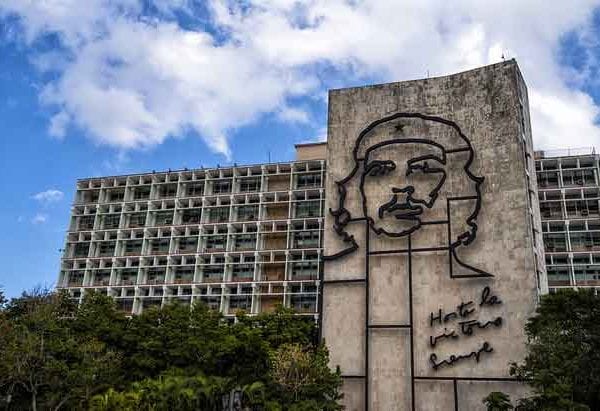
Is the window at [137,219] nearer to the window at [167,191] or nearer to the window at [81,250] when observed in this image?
the window at [167,191]

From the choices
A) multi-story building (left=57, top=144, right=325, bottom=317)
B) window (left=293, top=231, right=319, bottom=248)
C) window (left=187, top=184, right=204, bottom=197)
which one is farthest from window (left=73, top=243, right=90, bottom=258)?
window (left=293, top=231, right=319, bottom=248)

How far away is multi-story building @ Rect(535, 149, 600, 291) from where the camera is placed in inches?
2016

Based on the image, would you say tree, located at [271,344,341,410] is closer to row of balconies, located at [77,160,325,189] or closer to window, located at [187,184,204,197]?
row of balconies, located at [77,160,325,189]

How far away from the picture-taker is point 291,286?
55.3 metres

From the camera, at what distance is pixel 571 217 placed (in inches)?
2088

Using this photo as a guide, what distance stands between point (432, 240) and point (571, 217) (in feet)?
101

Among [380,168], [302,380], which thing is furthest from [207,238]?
[302,380]

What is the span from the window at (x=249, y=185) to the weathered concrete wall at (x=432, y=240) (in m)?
29.9

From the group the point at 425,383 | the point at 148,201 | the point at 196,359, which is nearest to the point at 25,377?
the point at 196,359

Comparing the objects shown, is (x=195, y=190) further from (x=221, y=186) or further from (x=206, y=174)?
(x=221, y=186)

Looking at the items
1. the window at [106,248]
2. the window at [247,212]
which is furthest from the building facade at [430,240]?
the window at [106,248]

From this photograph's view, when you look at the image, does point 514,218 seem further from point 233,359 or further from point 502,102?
point 233,359

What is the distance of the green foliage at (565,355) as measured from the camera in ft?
64.2

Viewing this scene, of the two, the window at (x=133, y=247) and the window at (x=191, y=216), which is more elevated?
the window at (x=191, y=216)
